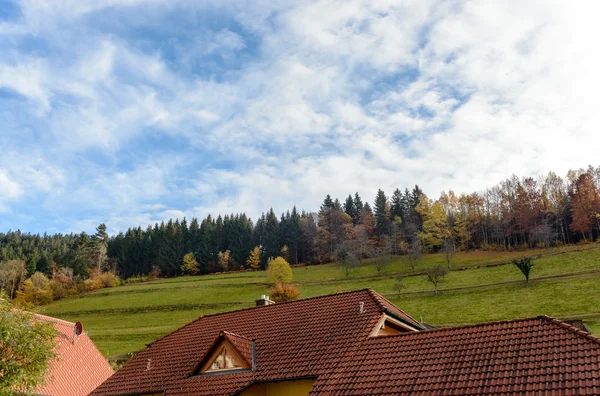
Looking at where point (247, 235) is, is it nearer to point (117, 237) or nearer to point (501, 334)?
point (117, 237)

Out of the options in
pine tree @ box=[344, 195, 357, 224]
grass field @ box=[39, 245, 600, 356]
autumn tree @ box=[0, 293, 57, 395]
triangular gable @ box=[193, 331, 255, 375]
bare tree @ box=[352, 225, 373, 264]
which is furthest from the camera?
pine tree @ box=[344, 195, 357, 224]

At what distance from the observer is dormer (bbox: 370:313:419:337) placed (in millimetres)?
18797

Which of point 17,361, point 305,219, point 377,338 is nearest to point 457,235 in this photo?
point 305,219

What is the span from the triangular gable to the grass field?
29.4m

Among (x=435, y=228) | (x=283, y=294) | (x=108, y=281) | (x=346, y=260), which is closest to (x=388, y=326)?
(x=283, y=294)

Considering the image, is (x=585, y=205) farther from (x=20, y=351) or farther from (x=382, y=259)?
(x=20, y=351)

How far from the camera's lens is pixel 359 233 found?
106625mm

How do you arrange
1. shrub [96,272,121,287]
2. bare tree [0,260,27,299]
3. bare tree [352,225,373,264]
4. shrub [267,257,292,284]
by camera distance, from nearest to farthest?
shrub [267,257,292,284] → bare tree [352,225,373,264] → bare tree [0,260,27,299] → shrub [96,272,121,287]

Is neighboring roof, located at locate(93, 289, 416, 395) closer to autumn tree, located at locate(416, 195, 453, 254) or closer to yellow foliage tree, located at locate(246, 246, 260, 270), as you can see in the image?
autumn tree, located at locate(416, 195, 453, 254)

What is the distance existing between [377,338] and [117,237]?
13276 cm

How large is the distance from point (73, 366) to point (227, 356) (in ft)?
48.3

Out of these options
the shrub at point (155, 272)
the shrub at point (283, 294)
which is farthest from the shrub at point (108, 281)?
the shrub at point (283, 294)

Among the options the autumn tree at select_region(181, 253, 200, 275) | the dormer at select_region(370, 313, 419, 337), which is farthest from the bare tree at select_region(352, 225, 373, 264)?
the dormer at select_region(370, 313, 419, 337)

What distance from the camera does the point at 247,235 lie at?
414ft
